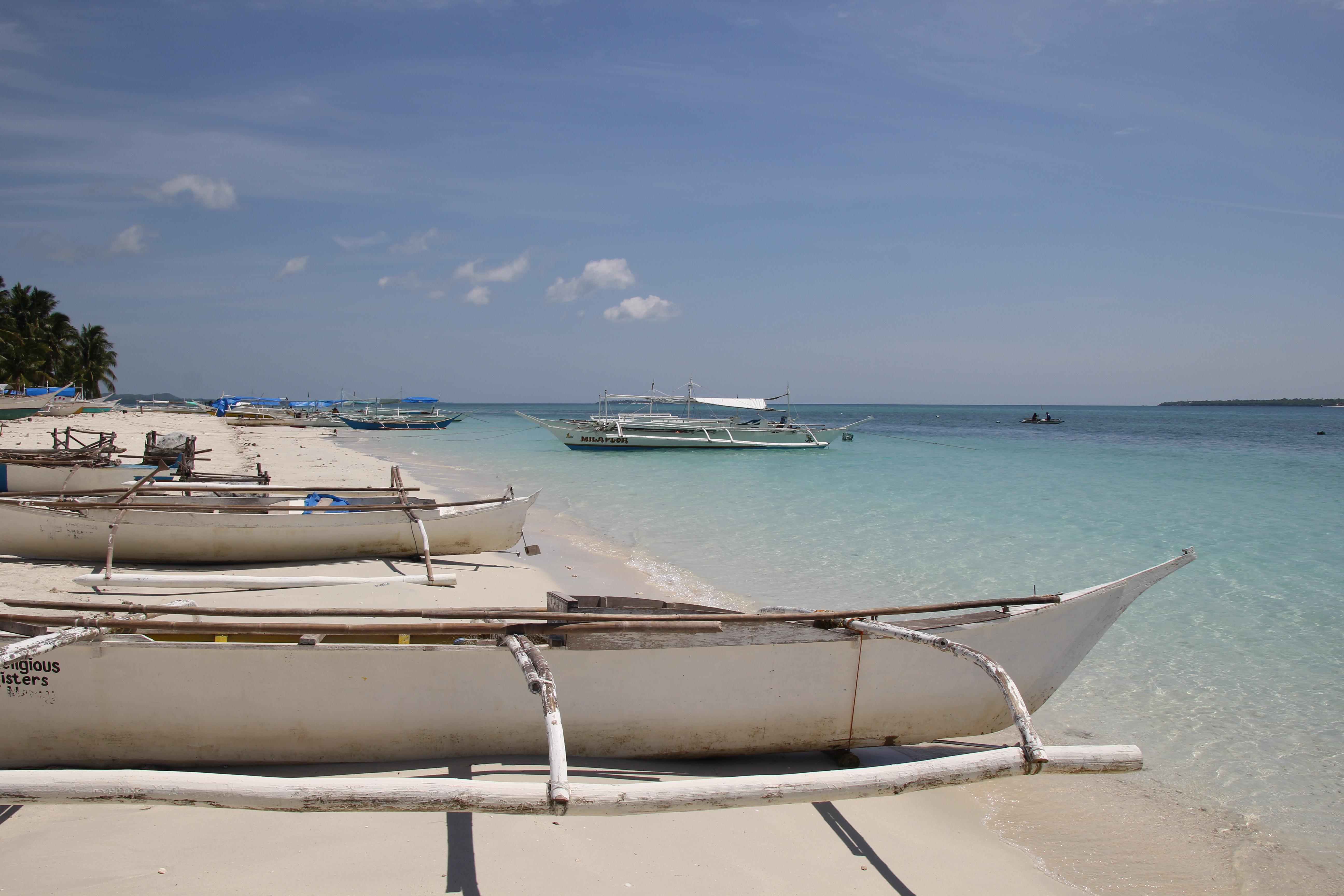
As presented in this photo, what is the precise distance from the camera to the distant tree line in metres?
45.8

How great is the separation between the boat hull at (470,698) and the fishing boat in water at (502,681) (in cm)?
1

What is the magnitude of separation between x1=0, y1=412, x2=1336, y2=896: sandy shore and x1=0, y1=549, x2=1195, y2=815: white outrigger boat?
0.24m

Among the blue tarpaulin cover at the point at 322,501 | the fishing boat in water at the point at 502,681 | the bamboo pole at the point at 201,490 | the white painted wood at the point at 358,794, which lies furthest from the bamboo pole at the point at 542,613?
the blue tarpaulin cover at the point at 322,501

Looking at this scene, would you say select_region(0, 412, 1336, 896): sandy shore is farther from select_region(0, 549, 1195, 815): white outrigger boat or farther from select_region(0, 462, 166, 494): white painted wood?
select_region(0, 462, 166, 494): white painted wood

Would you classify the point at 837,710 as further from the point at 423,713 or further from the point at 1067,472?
the point at 1067,472

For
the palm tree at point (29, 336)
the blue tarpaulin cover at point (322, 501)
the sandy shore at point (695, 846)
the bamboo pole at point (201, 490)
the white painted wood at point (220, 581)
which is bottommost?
the sandy shore at point (695, 846)

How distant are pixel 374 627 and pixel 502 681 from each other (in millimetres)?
826

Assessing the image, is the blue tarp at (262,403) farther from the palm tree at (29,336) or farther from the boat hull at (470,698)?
the boat hull at (470,698)

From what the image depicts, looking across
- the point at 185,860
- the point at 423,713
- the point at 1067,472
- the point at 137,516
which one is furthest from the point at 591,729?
the point at 1067,472

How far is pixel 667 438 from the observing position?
35.4 m

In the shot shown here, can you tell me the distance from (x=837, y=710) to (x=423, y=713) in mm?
2436

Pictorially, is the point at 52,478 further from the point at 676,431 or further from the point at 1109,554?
the point at 676,431

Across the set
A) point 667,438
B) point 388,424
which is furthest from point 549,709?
point 388,424

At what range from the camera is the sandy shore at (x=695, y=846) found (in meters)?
3.21
